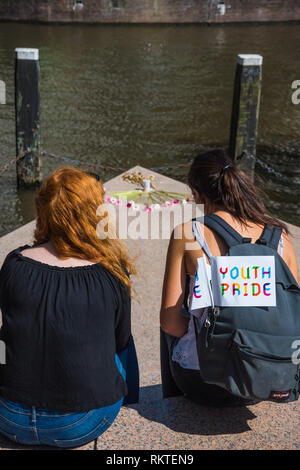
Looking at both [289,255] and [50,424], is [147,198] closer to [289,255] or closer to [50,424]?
[289,255]

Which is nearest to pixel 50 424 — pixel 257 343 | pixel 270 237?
Result: pixel 257 343

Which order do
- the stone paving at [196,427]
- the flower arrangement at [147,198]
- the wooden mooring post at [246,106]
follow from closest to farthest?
the stone paving at [196,427]
the flower arrangement at [147,198]
the wooden mooring post at [246,106]

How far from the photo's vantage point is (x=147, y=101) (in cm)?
1218

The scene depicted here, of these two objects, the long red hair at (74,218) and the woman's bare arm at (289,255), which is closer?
the long red hair at (74,218)

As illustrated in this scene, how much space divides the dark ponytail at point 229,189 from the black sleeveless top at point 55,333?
541mm

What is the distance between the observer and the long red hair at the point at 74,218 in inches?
82.0

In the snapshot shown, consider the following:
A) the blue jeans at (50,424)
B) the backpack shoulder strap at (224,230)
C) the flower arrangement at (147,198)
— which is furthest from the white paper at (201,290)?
the flower arrangement at (147,198)

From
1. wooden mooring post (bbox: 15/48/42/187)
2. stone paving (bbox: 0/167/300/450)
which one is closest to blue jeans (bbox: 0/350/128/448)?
stone paving (bbox: 0/167/300/450)

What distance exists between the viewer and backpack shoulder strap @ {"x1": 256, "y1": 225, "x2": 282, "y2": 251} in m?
2.20

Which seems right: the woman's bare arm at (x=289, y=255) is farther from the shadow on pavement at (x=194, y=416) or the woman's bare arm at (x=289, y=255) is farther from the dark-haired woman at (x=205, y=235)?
the shadow on pavement at (x=194, y=416)

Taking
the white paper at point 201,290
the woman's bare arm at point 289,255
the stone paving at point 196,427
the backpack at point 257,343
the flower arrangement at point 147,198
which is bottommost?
the stone paving at point 196,427

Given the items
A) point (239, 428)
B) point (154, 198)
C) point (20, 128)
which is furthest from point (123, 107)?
point (239, 428)

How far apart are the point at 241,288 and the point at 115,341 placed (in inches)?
20.3
